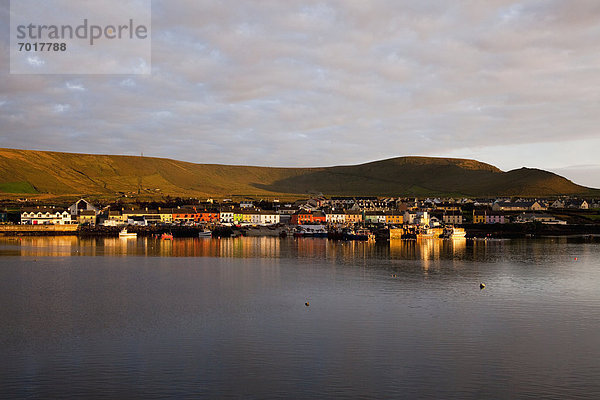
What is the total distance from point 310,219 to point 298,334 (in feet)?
342

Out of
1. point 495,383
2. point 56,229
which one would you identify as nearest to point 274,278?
point 495,383

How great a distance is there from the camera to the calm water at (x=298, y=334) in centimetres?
1619

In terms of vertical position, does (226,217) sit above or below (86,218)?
below

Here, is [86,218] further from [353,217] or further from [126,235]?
[353,217]

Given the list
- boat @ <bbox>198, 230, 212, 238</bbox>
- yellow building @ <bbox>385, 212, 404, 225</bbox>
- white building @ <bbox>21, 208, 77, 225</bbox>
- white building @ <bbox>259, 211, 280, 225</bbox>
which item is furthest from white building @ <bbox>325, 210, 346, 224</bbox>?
white building @ <bbox>21, 208, 77, 225</bbox>

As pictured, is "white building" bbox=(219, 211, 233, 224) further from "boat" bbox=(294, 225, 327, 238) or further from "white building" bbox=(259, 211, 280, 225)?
"boat" bbox=(294, 225, 327, 238)

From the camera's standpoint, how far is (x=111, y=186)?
19900 centimetres

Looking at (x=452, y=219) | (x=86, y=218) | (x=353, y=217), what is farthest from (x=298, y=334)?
(x=353, y=217)

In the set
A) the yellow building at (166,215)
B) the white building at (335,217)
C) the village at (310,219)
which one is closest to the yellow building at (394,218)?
the village at (310,219)

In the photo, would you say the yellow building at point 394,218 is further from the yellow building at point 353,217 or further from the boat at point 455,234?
the boat at point 455,234

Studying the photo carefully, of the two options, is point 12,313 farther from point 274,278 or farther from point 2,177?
point 2,177

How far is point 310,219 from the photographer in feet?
415

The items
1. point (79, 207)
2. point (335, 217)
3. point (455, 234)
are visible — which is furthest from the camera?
point (335, 217)

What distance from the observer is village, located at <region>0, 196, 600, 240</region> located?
10494 centimetres
